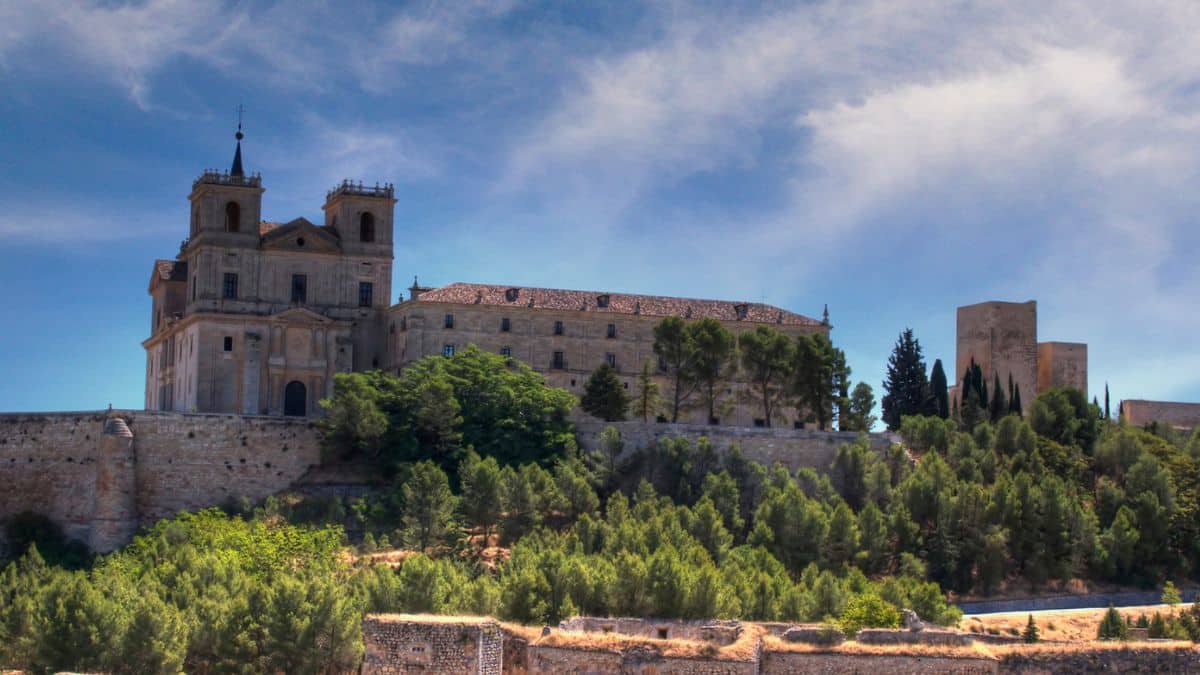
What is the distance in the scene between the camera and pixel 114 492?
58.9 meters

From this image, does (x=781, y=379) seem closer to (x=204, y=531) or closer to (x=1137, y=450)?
(x=1137, y=450)

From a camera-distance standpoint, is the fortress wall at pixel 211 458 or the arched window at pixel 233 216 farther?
the arched window at pixel 233 216

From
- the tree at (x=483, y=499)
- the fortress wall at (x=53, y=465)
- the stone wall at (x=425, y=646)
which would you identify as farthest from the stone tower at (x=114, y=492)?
the stone wall at (x=425, y=646)

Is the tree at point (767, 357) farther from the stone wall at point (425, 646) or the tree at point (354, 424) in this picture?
the stone wall at point (425, 646)

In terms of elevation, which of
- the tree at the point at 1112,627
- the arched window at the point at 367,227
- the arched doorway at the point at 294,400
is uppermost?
the arched window at the point at 367,227

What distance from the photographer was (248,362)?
67.5 metres

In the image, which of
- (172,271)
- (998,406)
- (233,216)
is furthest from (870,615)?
(172,271)

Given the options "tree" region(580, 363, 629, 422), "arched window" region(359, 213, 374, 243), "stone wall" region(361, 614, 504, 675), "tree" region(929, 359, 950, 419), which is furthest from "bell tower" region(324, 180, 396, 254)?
"stone wall" region(361, 614, 504, 675)

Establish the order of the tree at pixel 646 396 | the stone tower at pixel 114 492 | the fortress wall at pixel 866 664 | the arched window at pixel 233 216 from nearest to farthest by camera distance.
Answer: the fortress wall at pixel 866 664 → the stone tower at pixel 114 492 → the arched window at pixel 233 216 → the tree at pixel 646 396

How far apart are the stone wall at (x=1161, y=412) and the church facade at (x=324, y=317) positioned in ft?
62.9

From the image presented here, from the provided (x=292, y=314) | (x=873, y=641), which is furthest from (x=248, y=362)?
(x=873, y=641)

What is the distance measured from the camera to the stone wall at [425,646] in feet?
79.9

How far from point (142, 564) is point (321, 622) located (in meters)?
18.0

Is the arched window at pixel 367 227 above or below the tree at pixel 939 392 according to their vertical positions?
above
